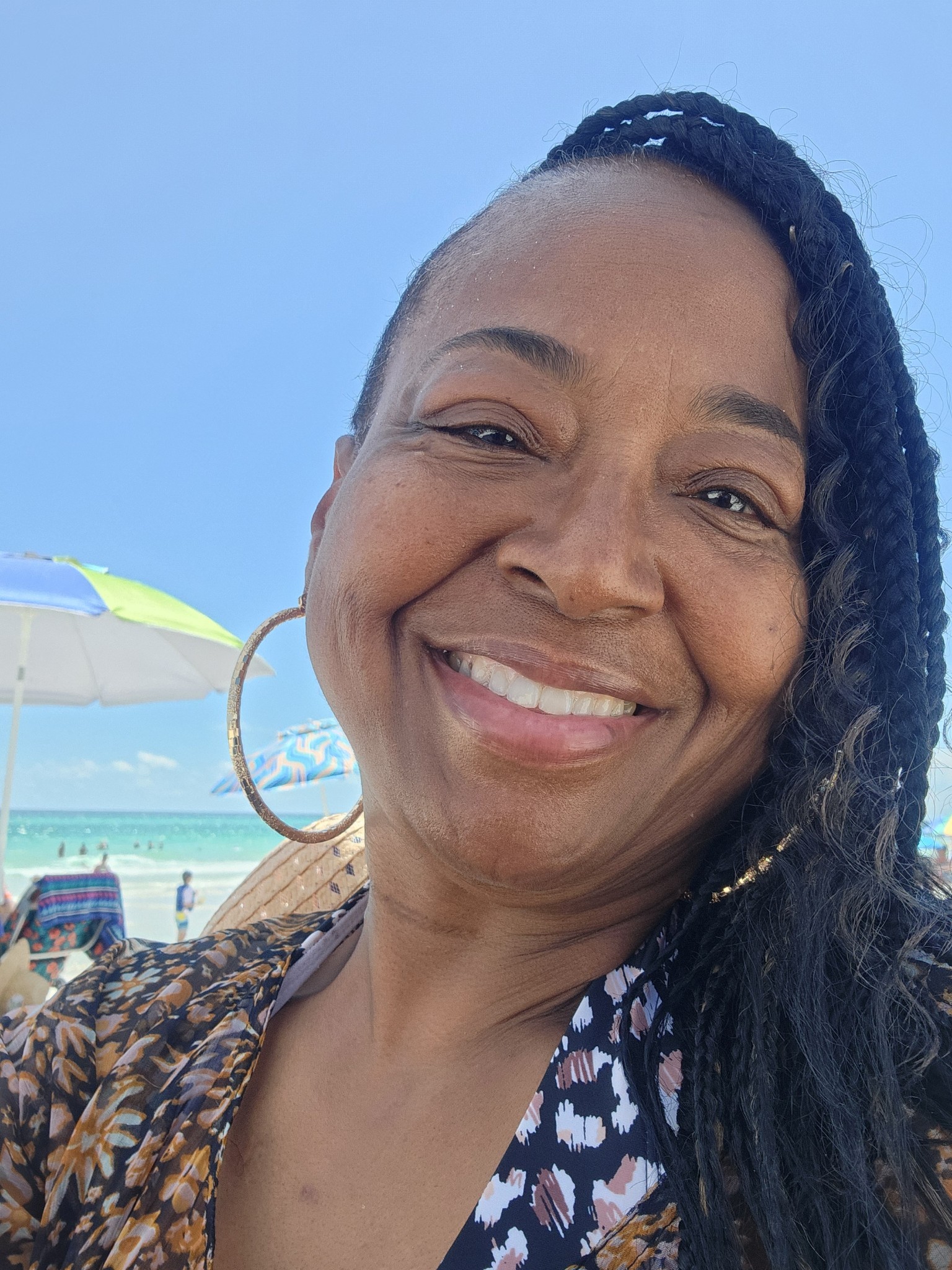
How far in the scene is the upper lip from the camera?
4.05 ft

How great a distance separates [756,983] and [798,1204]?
24cm

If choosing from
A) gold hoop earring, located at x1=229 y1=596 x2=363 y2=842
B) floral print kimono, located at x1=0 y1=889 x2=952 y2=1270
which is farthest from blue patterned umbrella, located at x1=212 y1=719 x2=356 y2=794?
floral print kimono, located at x1=0 y1=889 x2=952 y2=1270

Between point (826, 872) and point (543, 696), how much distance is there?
44 cm

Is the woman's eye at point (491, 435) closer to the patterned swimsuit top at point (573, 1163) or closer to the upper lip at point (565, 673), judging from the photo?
the upper lip at point (565, 673)

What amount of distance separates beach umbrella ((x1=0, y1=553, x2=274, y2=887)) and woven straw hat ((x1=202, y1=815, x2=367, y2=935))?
4580mm

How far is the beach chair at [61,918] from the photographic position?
6.46 m

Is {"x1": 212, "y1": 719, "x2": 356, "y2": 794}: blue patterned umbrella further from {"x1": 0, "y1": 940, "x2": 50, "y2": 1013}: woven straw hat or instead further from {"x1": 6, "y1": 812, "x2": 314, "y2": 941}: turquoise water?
{"x1": 6, "y1": 812, "x2": 314, "y2": 941}: turquoise water

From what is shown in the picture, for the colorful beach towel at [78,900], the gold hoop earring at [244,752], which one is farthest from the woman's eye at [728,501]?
the colorful beach towel at [78,900]

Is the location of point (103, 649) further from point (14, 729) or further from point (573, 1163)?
point (573, 1163)

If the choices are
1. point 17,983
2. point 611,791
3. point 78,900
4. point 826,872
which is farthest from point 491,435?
point 78,900

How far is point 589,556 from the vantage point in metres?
1.18

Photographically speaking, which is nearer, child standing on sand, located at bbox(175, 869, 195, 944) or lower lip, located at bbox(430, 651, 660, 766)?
lower lip, located at bbox(430, 651, 660, 766)

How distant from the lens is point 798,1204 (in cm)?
102

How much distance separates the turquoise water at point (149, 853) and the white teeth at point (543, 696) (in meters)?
19.7
